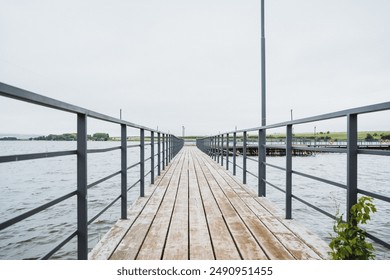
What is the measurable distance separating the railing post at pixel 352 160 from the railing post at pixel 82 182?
1.61 meters

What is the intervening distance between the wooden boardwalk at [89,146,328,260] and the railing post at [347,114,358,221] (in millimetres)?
451

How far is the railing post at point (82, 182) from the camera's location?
152 centimetres

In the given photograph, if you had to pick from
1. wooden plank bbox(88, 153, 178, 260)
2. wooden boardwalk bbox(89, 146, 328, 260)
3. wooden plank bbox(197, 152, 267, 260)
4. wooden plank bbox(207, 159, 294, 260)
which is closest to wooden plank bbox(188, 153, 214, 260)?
wooden boardwalk bbox(89, 146, 328, 260)

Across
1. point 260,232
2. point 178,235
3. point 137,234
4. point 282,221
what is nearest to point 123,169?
point 137,234

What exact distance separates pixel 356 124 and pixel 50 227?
4.73 meters

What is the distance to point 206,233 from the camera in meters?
2.08

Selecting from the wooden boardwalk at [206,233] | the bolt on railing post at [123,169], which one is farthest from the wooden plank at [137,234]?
the bolt on railing post at [123,169]

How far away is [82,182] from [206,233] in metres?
1.10

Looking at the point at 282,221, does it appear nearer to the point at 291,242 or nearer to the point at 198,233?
the point at 291,242

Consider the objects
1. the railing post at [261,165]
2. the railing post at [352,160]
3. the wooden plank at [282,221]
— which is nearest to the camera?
the railing post at [352,160]

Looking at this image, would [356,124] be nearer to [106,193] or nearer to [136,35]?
[106,193]

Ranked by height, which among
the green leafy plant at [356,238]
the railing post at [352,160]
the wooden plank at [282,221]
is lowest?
the wooden plank at [282,221]

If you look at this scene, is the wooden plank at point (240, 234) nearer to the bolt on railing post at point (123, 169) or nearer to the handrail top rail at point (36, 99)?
the bolt on railing post at point (123, 169)
